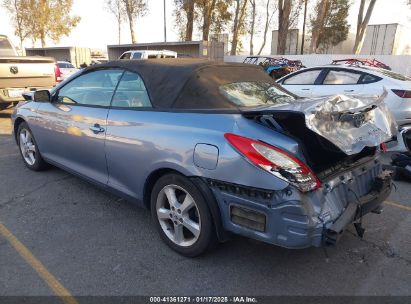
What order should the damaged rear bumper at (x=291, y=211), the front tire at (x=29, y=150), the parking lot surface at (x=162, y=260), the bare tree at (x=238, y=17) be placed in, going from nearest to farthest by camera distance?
1. the damaged rear bumper at (x=291, y=211)
2. the parking lot surface at (x=162, y=260)
3. the front tire at (x=29, y=150)
4. the bare tree at (x=238, y=17)

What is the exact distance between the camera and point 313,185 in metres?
2.31

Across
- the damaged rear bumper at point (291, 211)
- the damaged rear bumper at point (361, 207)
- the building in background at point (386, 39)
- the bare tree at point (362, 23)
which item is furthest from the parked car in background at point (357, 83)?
the building in background at point (386, 39)

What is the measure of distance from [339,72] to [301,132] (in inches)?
223

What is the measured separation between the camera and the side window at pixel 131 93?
3.19 metres

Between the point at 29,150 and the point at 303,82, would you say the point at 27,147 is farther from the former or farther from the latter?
the point at 303,82

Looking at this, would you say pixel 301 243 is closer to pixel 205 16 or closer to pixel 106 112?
pixel 106 112

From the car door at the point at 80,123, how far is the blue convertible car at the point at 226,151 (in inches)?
0.8

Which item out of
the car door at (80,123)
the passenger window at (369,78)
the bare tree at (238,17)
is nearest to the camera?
the car door at (80,123)

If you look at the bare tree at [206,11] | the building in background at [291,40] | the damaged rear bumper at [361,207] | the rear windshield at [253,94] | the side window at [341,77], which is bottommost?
the damaged rear bumper at [361,207]

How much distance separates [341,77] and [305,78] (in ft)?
2.79

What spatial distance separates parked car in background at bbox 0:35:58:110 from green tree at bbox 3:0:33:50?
133 feet

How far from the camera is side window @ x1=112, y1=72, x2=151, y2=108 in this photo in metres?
3.19

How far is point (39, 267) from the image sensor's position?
2787mm

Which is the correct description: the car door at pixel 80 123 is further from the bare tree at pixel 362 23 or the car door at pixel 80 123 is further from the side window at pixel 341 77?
the bare tree at pixel 362 23
